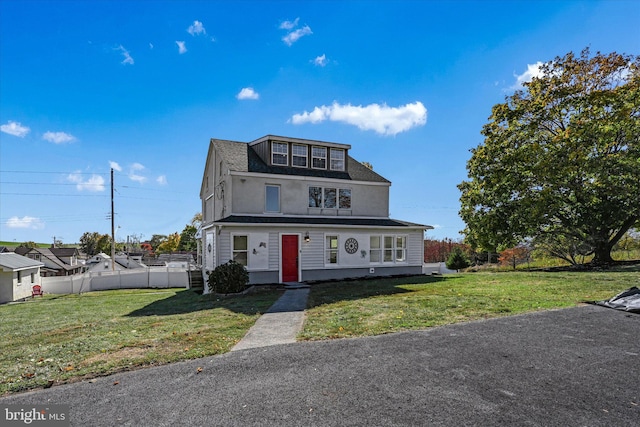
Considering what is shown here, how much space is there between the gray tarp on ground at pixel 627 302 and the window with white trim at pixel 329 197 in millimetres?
13055

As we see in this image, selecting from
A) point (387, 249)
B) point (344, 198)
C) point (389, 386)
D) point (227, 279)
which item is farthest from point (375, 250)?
point (389, 386)

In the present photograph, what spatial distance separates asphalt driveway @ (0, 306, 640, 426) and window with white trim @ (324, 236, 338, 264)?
39.7ft

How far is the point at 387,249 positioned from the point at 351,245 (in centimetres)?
230

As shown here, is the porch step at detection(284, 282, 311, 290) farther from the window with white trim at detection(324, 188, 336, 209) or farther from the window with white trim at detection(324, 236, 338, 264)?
the window with white trim at detection(324, 188, 336, 209)

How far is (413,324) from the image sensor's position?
756 centimetres

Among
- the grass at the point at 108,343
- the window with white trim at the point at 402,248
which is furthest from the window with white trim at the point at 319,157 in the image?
the grass at the point at 108,343

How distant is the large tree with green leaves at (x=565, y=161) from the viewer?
18891mm

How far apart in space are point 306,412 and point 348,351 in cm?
203

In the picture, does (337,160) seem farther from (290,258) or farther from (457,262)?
(457,262)

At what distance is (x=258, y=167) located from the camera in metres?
19.0

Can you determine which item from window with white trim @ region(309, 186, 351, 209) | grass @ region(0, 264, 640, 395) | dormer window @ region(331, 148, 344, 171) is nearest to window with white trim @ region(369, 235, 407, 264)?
window with white trim @ region(309, 186, 351, 209)

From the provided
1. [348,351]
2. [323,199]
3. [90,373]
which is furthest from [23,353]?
[323,199]

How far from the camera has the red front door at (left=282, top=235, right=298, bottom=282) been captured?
1764cm

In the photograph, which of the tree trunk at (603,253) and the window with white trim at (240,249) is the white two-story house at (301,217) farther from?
the tree trunk at (603,253)
